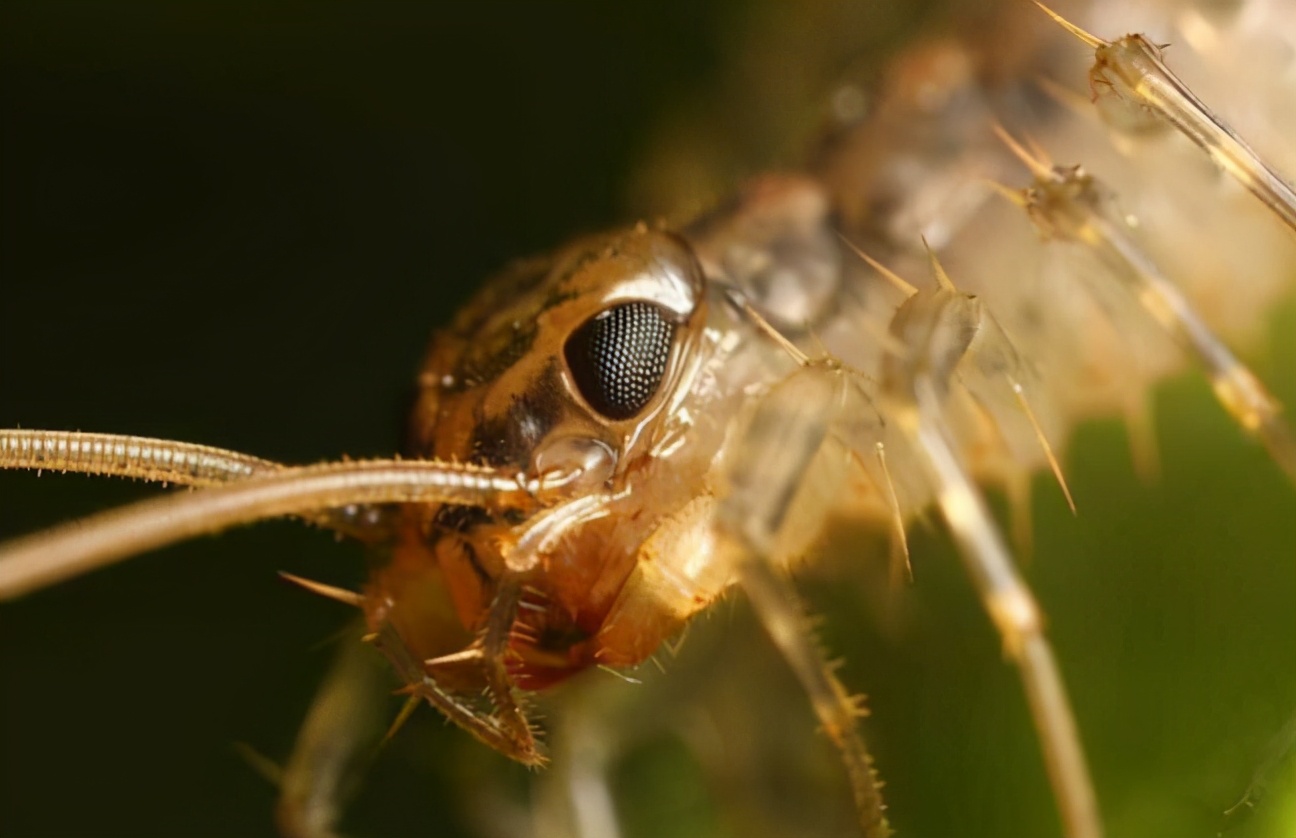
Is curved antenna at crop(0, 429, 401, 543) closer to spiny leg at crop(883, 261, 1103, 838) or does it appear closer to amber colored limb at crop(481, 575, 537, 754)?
amber colored limb at crop(481, 575, 537, 754)

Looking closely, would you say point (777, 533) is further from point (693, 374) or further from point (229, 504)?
point (229, 504)

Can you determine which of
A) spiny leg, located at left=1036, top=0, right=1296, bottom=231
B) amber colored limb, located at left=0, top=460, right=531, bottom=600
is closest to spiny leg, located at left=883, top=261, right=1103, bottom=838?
spiny leg, located at left=1036, top=0, right=1296, bottom=231

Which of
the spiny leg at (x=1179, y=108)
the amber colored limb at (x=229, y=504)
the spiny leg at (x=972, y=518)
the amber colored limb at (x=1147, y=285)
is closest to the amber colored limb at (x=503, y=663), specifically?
the amber colored limb at (x=229, y=504)

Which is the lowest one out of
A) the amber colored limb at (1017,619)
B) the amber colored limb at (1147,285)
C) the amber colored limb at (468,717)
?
the amber colored limb at (1017,619)

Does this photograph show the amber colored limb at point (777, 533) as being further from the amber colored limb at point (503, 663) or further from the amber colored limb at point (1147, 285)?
Result: the amber colored limb at point (1147, 285)

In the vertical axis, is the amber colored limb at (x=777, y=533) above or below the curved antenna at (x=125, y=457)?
below

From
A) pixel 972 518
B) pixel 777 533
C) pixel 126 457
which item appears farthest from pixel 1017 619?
pixel 126 457
